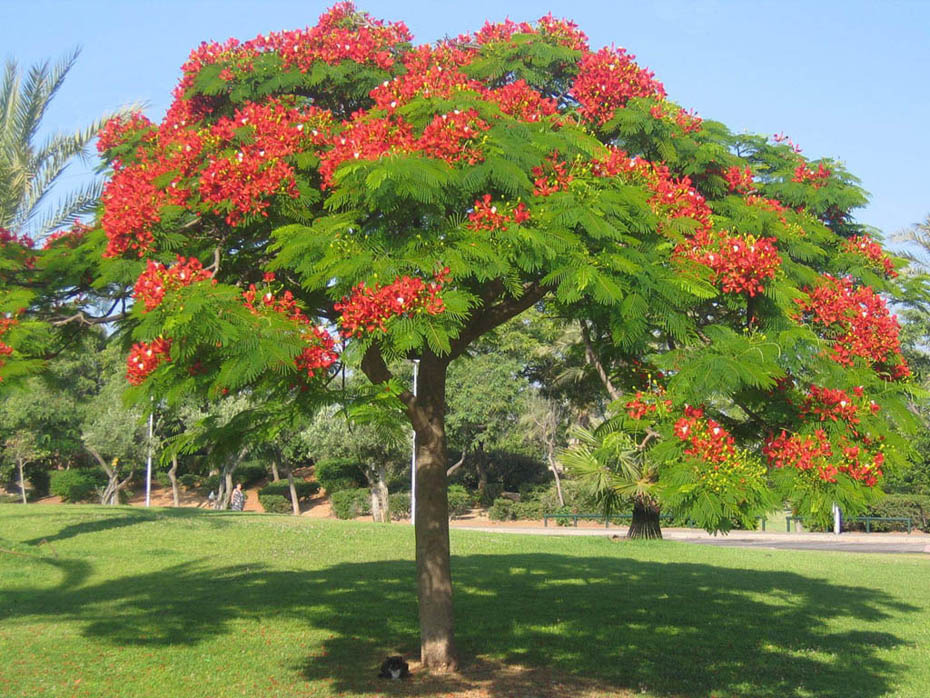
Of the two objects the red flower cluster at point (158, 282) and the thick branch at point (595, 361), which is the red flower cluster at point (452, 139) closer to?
the red flower cluster at point (158, 282)

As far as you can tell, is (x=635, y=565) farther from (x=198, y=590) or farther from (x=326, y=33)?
(x=326, y=33)

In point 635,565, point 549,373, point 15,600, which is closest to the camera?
point 15,600

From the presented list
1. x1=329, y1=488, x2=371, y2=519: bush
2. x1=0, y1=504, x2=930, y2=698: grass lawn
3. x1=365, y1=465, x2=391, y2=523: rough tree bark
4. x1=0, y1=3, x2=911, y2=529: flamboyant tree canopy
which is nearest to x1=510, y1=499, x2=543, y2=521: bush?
x1=365, y1=465, x2=391, y2=523: rough tree bark

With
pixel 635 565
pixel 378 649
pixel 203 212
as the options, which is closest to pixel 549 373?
pixel 635 565

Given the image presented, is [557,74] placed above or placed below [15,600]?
above

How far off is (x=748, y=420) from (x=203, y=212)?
17.0 feet

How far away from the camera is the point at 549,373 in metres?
39.4

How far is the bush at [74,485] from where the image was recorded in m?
51.0

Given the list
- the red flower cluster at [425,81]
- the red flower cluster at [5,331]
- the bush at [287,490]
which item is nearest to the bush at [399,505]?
the bush at [287,490]

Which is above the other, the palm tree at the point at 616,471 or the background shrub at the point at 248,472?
the palm tree at the point at 616,471

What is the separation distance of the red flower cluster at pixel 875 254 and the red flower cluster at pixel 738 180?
1142 millimetres

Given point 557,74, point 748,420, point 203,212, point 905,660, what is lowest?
point 905,660

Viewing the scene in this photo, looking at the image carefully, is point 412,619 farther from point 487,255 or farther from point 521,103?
point 521,103

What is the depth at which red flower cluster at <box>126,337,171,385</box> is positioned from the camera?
6.81 metres
